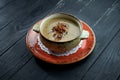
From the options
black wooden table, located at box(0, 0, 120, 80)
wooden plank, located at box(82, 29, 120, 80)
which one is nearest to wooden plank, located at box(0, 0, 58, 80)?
black wooden table, located at box(0, 0, 120, 80)

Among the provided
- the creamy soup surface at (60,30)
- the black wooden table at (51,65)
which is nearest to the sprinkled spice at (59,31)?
the creamy soup surface at (60,30)

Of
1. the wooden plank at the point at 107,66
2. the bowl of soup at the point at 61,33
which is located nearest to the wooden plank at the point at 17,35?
the bowl of soup at the point at 61,33

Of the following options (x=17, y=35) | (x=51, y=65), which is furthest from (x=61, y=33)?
(x=17, y=35)

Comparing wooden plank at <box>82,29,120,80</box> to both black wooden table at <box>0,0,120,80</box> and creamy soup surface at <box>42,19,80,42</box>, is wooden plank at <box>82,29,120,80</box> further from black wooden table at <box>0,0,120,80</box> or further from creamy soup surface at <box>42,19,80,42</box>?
creamy soup surface at <box>42,19,80,42</box>

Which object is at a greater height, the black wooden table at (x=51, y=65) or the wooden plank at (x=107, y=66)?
the black wooden table at (x=51, y=65)

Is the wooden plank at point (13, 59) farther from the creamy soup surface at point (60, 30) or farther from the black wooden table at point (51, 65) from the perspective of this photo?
the creamy soup surface at point (60, 30)

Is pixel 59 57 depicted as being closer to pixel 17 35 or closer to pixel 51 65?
pixel 51 65
